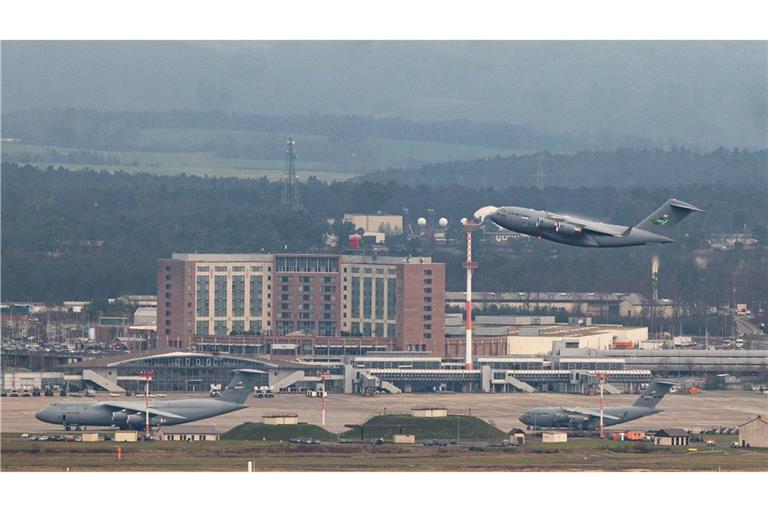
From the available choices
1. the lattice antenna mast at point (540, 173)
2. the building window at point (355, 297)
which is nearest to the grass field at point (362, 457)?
the building window at point (355, 297)

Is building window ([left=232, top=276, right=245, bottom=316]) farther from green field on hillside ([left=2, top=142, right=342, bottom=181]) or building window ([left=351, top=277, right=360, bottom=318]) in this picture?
green field on hillside ([left=2, top=142, right=342, bottom=181])

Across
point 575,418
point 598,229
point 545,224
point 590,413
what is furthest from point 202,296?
point 545,224

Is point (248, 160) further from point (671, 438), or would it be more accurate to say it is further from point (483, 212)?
point (671, 438)

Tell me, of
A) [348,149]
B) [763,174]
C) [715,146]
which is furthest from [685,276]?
[348,149]

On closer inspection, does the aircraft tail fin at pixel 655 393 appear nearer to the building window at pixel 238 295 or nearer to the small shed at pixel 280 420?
the small shed at pixel 280 420

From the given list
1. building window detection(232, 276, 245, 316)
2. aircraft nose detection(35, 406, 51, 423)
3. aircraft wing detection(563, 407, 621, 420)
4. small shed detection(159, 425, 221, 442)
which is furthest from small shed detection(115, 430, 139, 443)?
building window detection(232, 276, 245, 316)

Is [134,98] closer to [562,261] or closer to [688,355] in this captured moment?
[562,261]
